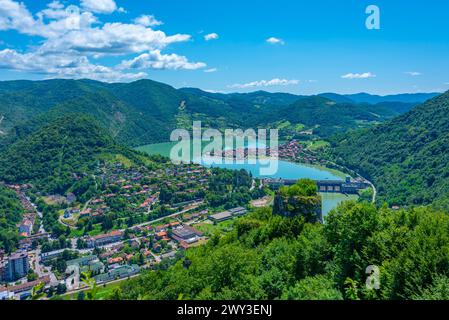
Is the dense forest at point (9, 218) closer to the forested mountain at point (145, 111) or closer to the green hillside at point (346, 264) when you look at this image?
the green hillside at point (346, 264)

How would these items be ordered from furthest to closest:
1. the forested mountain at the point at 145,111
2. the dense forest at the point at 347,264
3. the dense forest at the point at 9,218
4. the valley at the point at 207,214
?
1. the forested mountain at the point at 145,111
2. the dense forest at the point at 9,218
3. the valley at the point at 207,214
4. the dense forest at the point at 347,264

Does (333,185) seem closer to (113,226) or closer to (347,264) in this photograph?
(113,226)

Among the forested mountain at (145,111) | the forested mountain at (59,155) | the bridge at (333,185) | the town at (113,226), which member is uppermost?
the forested mountain at (145,111)

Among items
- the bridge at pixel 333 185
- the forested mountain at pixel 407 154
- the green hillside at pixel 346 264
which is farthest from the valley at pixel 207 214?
the forested mountain at pixel 407 154

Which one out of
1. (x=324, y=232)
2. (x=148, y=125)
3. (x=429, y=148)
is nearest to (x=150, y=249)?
(x=324, y=232)

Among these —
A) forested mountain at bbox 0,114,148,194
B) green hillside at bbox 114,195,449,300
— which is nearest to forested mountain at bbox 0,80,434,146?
forested mountain at bbox 0,114,148,194
